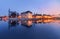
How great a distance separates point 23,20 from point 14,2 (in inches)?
9.9

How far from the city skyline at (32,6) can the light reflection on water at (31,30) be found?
0.44 ft

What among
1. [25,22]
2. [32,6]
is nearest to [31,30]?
[25,22]

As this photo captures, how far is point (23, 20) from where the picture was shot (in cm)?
127

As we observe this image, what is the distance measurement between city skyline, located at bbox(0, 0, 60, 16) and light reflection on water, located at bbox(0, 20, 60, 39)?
14 centimetres

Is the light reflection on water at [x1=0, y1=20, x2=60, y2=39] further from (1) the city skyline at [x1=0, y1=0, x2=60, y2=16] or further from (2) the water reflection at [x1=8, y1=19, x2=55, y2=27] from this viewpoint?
(1) the city skyline at [x1=0, y1=0, x2=60, y2=16]

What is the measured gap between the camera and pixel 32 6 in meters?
1.27

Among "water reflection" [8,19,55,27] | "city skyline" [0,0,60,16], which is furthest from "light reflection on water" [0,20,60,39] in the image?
"city skyline" [0,0,60,16]

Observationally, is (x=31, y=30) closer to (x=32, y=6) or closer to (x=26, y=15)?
(x=26, y=15)

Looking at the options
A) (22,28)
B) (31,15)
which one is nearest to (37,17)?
(31,15)

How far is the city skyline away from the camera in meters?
1.25

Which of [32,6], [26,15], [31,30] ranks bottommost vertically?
[31,30]

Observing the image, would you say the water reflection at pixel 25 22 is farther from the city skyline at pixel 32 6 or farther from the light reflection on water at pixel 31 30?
the city skyline at pixel 32 6

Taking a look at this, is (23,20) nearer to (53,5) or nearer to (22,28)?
(22,28)

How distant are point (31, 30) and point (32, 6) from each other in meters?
0.30
